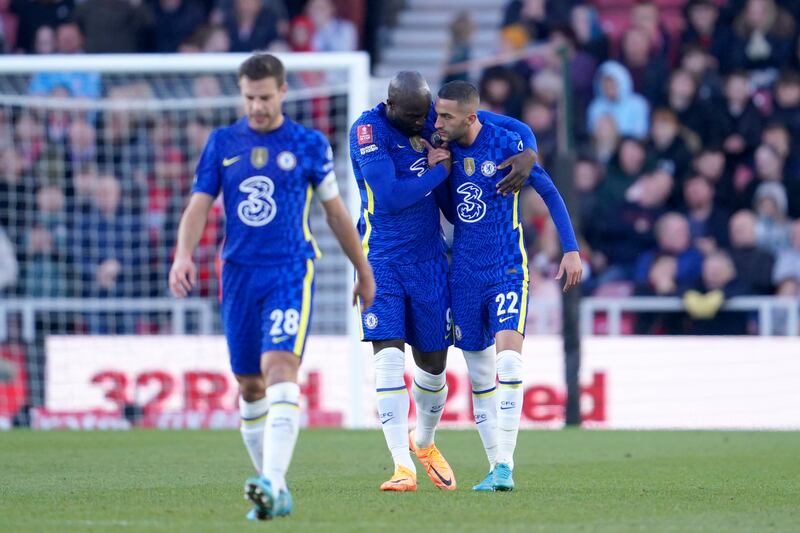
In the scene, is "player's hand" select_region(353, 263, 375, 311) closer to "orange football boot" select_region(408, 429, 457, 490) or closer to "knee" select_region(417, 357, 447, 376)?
"knee" select_region(417, 357, 447, 376)

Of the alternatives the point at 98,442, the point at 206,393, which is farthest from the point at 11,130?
the point at 98,442

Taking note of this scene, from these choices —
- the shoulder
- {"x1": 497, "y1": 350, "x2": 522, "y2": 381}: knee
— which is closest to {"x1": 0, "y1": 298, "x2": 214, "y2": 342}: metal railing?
the shoulder

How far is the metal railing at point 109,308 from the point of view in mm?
15320

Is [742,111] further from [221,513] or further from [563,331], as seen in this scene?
[221,513]

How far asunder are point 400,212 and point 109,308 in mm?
7676

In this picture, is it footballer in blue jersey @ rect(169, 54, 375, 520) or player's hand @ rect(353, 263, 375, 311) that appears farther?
player's hand @ rect(353, 263, 375, 311)

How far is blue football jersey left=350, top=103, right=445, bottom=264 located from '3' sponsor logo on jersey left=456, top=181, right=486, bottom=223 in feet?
0.61

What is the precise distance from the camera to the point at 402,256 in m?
8.49

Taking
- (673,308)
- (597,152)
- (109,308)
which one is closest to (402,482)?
(673,308)

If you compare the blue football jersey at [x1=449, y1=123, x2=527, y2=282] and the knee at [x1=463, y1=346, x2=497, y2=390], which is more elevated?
the blue football jersey at [x1=449, y1=123, x2=527, y2=282]

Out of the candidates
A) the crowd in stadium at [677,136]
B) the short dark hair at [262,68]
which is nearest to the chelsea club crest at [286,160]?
the short dark hair at [262,68]

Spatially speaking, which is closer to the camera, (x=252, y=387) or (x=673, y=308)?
(x=252, y=387)

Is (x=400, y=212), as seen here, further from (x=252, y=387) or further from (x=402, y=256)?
(x=252, y=387)

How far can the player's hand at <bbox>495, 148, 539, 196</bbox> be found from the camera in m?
8.36
